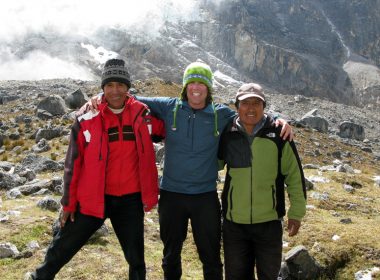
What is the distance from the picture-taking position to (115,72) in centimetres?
636

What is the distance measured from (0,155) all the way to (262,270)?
18.8 metres

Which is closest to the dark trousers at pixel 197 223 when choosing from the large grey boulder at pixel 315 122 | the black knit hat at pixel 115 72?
the black knit hat at pixel 115 72

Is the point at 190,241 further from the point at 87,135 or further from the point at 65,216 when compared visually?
the point at 87,135

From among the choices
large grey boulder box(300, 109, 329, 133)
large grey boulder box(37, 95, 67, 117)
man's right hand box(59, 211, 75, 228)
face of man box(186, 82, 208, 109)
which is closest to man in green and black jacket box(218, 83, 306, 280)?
face of man box(186, 82, 208, 109)

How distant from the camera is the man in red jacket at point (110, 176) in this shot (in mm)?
6141

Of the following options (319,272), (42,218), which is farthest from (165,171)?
(42,218)

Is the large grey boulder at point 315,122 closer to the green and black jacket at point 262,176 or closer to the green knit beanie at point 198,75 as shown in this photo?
the green knit beanie at point 198,75

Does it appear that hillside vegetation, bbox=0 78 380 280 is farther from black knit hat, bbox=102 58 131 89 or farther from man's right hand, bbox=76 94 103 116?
black knit hat, bbox=102 58 131 89

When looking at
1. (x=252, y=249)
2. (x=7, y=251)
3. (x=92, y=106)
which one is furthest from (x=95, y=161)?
(x=7, y=251)

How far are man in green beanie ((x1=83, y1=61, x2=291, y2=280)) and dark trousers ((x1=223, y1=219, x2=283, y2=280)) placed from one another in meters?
0.26

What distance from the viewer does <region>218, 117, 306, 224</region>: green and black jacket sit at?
6.25 m

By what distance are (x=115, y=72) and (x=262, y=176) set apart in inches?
94.3

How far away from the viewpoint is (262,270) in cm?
635

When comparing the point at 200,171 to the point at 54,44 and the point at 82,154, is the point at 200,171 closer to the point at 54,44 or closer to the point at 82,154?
the point at 82,154
